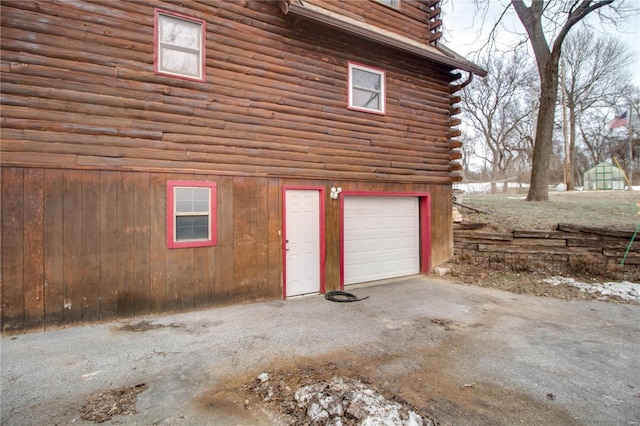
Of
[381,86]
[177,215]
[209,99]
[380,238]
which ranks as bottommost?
[380,238]

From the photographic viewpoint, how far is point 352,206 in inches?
262

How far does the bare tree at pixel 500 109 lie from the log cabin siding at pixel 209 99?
813 inches

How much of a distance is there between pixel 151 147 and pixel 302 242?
291cm

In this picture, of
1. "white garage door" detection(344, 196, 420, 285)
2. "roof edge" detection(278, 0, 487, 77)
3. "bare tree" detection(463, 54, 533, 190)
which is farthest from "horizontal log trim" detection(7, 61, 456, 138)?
"bare tree" detection(463, 54, 533, 190)

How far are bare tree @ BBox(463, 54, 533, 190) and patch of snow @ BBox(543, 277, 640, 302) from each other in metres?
19.3

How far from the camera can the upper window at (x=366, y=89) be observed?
6523 mm

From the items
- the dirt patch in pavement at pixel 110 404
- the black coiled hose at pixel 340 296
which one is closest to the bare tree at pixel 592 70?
the black coiled hose at pixel 340 296

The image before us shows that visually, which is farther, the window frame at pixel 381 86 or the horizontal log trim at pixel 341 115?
the window frame at pixel 381 86

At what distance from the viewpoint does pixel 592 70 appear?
21.8 metres

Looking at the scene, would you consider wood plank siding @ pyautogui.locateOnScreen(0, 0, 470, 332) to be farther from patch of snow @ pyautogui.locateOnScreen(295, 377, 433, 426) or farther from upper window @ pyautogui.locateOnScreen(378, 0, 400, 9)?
patch of snow @ pyautogui.locateOnScreen(295, 377, 433, 426)

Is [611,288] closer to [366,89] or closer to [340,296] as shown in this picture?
[340,296]

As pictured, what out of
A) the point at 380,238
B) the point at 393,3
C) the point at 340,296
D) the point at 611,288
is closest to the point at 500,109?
the point at 393,3

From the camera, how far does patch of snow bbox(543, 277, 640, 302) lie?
554 centimetres

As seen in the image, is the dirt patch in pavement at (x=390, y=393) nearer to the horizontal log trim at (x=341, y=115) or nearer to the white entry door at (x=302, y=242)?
the white entry door at (x=302, y=242)
